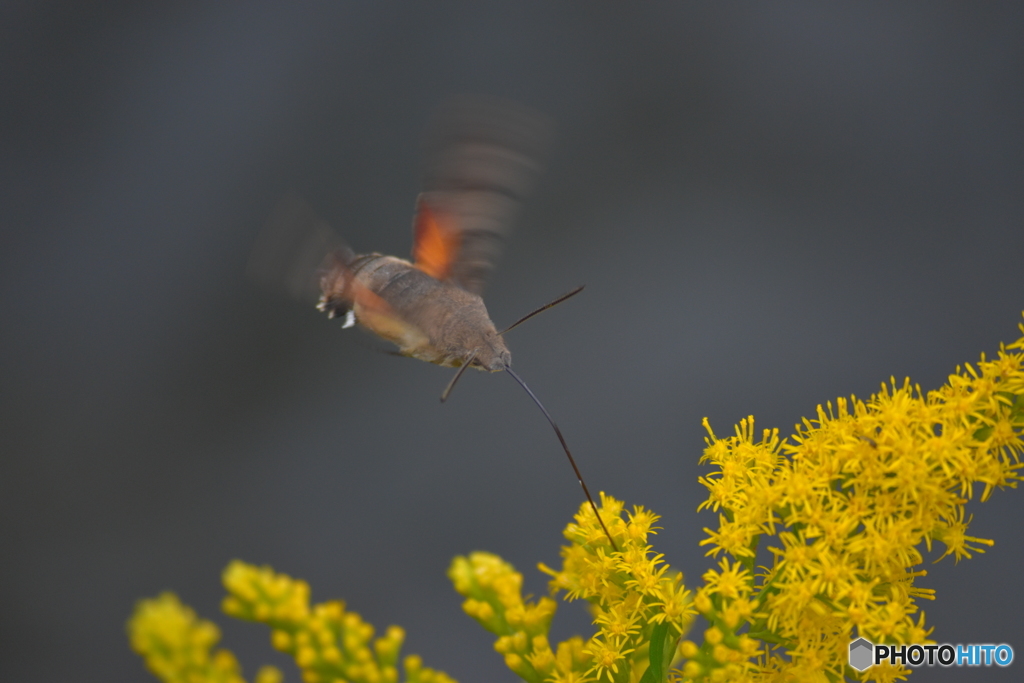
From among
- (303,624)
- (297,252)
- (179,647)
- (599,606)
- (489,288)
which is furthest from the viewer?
(489,288)

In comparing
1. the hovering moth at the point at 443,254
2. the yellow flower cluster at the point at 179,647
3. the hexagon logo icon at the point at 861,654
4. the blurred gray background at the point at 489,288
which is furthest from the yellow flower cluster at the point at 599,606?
the blurred gray background at the point at 489,288

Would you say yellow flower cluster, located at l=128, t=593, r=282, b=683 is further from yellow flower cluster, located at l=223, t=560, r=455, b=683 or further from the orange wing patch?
the orange wing patch

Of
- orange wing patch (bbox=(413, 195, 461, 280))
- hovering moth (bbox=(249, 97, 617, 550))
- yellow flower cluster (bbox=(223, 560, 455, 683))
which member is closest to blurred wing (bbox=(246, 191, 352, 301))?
hovering moth (bbox=(249, 97, 617, 550))

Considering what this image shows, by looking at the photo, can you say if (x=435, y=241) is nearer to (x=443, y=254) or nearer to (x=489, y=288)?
(x=443, y=254)

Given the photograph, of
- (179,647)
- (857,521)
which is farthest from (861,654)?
(179,647)

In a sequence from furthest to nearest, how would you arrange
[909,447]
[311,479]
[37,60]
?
[311,479], [37,60], [909,447]

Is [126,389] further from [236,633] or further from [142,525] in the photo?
[236,633]

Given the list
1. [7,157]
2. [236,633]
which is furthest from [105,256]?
[236,633]
